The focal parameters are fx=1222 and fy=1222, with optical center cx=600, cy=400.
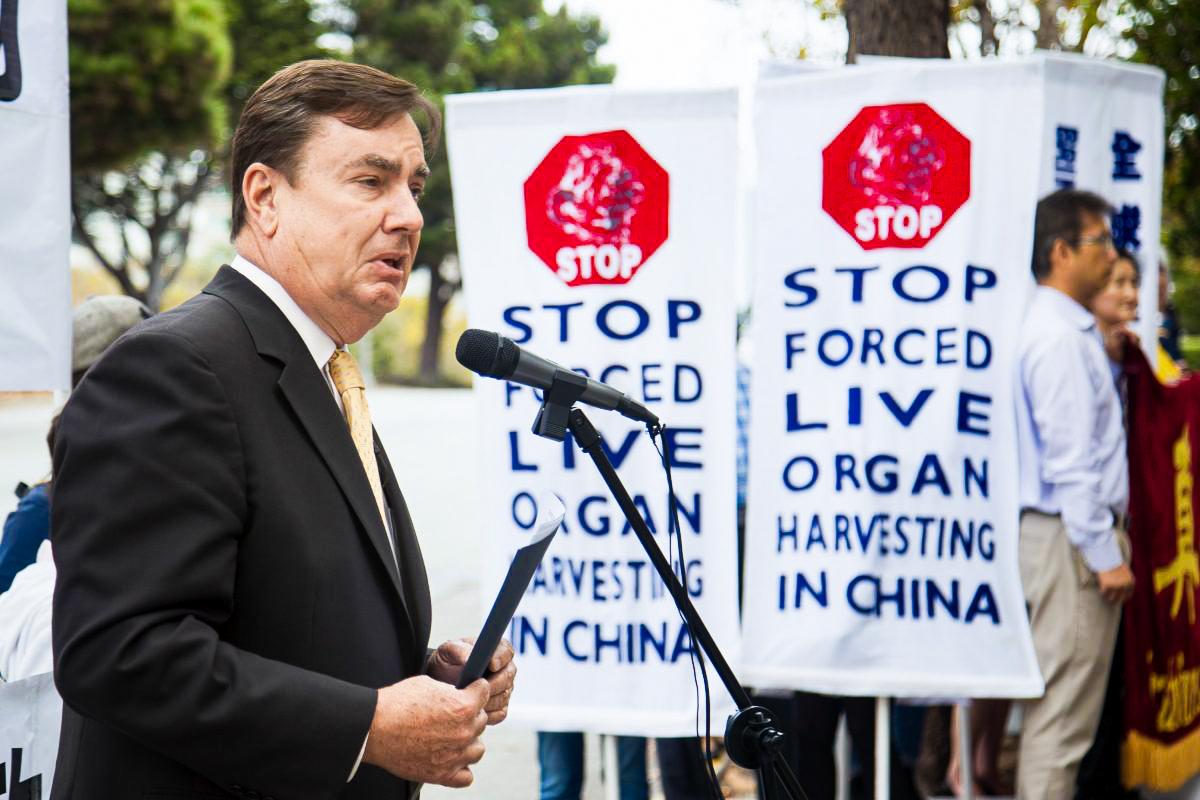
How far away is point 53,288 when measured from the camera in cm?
256

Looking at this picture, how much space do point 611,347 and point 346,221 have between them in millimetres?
1779

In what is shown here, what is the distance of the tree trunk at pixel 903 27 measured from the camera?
4.61 meters

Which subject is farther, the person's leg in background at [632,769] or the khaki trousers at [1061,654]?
the person's leg in background at [632,769]

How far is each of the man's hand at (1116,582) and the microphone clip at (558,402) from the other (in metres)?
2.43

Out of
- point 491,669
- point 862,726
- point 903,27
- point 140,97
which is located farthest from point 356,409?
point 140,97

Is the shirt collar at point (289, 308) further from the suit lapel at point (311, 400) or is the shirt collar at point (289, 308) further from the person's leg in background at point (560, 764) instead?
the person's leg in background at point (560, 764)

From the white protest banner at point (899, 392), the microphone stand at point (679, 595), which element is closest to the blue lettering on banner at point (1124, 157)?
the white protest banner at point (899, 392)

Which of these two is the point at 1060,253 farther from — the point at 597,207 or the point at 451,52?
the point at 451,52

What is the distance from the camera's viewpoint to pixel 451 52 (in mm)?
35875

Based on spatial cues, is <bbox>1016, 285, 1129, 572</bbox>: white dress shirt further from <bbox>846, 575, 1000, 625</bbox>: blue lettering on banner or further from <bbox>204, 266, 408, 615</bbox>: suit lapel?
<bbox>204, 266, 408, 615</bbox>: suit lapel

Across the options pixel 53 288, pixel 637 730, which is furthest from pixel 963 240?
pixel 53 288

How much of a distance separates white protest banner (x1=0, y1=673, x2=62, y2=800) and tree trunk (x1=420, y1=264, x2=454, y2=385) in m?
35.4

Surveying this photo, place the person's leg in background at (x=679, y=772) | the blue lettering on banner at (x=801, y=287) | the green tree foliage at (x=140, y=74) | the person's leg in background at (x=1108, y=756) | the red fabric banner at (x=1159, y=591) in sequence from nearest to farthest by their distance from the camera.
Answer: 1. the blue lettering on banner at (x=801, y=287)
2. the red fabric banner at (x=1159, y=591)
3. the person's leg in background at (x=679, y=772)
4. the person's leg in background at (x=1108, y=756)
5. the green tree foliage at (x=140, y=74)

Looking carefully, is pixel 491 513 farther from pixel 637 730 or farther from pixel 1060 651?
pixel 1060 651
